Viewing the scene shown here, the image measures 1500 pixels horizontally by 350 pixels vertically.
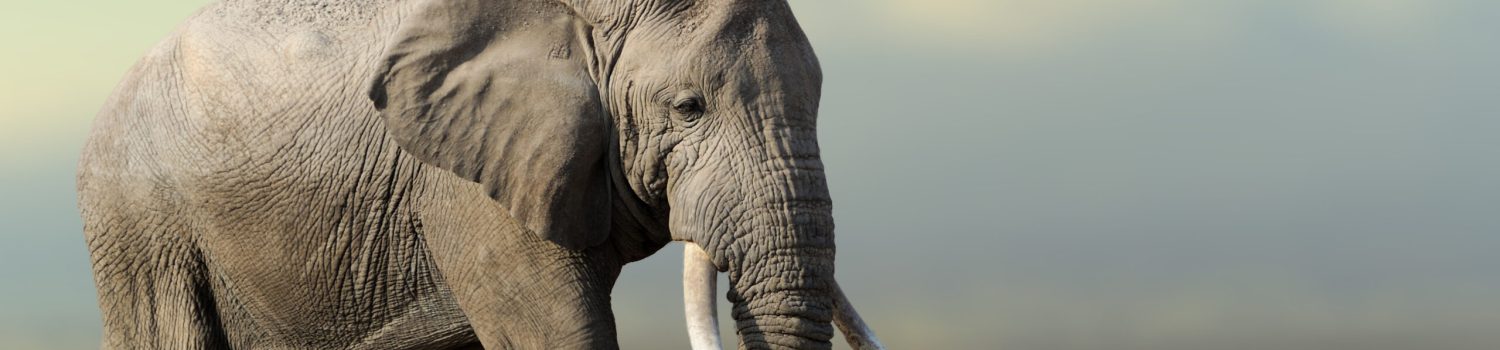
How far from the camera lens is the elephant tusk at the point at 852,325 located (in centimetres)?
912

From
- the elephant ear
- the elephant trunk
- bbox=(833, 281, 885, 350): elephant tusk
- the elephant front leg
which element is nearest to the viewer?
the elephant trunk

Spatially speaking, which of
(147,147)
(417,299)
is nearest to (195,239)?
(147,147)

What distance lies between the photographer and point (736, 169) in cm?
795

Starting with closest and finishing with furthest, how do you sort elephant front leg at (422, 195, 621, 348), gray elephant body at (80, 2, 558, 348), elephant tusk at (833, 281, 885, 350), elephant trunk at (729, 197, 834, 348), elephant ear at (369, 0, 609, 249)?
elephant trunk at (729, 197, 834, 348)
elephant ear at (369, 0, 609, 249)
elephant front leg at (422, 195, 621, 348)
gray elephant body at (80, 2, 558, 348)
elephant tusk at (833, 281, 885, 350)

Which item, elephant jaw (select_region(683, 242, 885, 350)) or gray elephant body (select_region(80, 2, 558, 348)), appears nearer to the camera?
elephant jaw (select_region(683, 242, 885, 350))

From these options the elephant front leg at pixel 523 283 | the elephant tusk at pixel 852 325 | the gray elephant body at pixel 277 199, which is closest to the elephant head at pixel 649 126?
the elephant front leg at pixel 523 283

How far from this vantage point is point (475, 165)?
27.1ft

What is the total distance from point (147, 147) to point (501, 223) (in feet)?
7.70

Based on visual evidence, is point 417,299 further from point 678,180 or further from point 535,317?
point 678,180

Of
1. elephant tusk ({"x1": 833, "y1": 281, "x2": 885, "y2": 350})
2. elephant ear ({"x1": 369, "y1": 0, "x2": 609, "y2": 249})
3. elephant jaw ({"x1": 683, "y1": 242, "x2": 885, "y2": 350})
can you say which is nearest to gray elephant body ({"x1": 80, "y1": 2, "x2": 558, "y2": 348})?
elephant ear ({"x1": 369, "y1": 0, "x2": 609, "y2": 249})

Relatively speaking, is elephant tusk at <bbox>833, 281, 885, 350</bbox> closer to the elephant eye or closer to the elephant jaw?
the elephant jaw

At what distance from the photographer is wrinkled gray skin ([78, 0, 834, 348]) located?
798 cm

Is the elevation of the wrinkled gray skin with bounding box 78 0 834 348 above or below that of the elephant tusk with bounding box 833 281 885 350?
above

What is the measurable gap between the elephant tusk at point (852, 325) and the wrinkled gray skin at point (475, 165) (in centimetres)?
97
